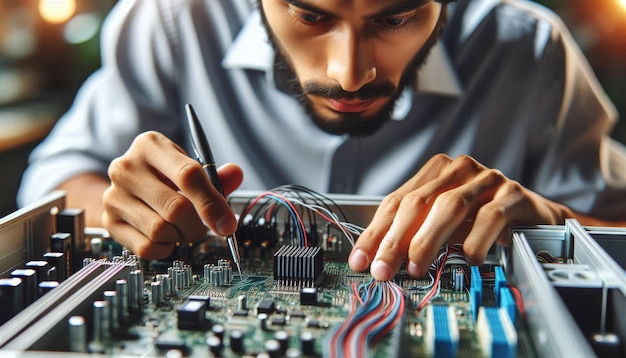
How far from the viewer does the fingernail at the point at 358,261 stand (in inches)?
70.6

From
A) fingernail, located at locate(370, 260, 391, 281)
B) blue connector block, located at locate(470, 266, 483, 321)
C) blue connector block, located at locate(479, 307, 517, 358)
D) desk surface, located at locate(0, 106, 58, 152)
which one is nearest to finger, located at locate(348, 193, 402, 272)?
fingernail, located at locate(370, 260, 391, 281)

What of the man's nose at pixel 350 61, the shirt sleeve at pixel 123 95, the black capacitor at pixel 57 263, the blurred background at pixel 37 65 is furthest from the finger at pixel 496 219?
the blurred background at pixel 37 65

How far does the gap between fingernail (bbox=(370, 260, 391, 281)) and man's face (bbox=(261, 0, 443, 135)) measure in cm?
94

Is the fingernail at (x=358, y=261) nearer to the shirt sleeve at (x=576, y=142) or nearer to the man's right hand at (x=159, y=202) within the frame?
the man's right hand at (x=159, y=202)

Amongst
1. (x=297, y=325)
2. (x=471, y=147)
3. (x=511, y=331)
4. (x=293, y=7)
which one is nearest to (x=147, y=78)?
(x=293, y=7)

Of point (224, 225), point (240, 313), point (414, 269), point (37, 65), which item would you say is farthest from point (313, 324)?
point (37, 65)

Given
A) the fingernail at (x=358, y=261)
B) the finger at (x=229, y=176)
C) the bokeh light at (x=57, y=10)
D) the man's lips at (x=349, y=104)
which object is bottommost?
the fingernail at (x=358, y=261)

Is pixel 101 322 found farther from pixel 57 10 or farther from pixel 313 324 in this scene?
pixel 57 10

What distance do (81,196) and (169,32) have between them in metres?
0.85

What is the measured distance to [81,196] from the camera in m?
2.93

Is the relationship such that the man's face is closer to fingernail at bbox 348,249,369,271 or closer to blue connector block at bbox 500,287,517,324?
fingernail at bbox 348,249,369,271

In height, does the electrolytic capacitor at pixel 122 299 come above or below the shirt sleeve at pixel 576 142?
below

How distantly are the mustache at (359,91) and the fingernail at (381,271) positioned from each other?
1.00 meters

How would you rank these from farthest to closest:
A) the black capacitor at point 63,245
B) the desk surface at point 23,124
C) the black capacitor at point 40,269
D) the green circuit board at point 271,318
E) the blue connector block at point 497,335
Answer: the desk surface at point 23,124
the black capacitor at point 63,245
the black capacitor at point 40,269
the green circuit board at point 271,318
the blue connector block at point 497,335
